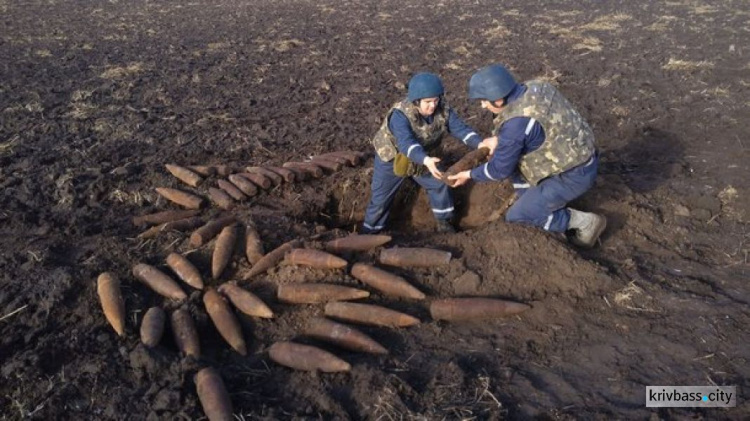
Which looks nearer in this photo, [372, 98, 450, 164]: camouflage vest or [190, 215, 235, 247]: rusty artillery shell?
[190, 215, 235, 247]: rusty artillery shell

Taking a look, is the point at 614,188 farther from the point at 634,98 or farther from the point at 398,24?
the point at 398,24

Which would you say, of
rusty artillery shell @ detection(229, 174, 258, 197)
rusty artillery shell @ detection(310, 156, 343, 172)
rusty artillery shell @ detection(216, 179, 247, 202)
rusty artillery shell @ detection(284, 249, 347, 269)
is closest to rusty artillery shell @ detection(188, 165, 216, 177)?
rusty artillery shell @ detection(216, 179, 247, 202)

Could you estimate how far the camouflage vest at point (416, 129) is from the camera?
18.3 feet

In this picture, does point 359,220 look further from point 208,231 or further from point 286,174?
point 208,231

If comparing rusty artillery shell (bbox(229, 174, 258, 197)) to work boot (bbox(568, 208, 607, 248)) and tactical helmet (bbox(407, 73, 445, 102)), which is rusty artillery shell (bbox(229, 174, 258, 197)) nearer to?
tactical helmet (bbox(407, 73, 445, 102))

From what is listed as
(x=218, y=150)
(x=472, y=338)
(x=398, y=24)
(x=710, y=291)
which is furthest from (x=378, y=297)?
(x=398, y=24)

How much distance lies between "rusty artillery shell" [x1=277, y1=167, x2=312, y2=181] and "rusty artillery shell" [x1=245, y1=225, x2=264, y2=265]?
1657mm

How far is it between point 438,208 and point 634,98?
547 centimetres

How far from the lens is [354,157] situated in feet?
23.4

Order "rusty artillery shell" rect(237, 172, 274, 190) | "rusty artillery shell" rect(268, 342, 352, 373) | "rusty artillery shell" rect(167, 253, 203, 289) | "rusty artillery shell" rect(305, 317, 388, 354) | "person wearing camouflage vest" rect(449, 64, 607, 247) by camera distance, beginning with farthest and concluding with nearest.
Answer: "rusty artillery shell" rect(237, 172, 274, 190), "person wearing camouflage vest" rect(449, 64, 607, 247), "rusty artillery shell" rect(167, 253, 203, 289), "rusty artillery shell" rect(305, 317, 388, 354), "rusty artillery shell" rect(268, 342, 352, 373)

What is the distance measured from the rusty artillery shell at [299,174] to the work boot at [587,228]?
3.40m

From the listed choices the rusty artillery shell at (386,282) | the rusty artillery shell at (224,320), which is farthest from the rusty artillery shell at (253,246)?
the rusty artillery shell at (386,282)

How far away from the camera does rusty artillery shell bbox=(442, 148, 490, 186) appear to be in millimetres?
5402

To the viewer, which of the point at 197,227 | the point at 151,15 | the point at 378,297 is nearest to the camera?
the point at 378,297
